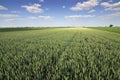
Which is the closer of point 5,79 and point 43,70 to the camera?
point 5,79

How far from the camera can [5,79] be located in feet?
10.9

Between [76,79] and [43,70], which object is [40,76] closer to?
[43,70]

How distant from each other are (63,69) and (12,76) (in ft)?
4.91

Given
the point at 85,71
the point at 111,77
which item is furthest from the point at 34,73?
the point at 111,77

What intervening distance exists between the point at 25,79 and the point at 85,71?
1.72 meters

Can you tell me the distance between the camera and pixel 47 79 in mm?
3293

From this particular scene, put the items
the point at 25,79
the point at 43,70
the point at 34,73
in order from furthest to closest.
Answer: the point at 43,70 < the point at 34,73 < the point at 25,79

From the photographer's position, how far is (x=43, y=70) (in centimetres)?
390

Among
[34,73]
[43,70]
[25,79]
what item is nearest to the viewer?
[25,79]

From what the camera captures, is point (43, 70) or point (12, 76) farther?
point (43, 70)

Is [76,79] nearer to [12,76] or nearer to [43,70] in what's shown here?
[43,70]

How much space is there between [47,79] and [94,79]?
1.21 meters

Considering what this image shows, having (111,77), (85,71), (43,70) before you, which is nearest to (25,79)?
(43,70)

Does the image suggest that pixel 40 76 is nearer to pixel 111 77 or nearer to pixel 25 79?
pixel 25 79
